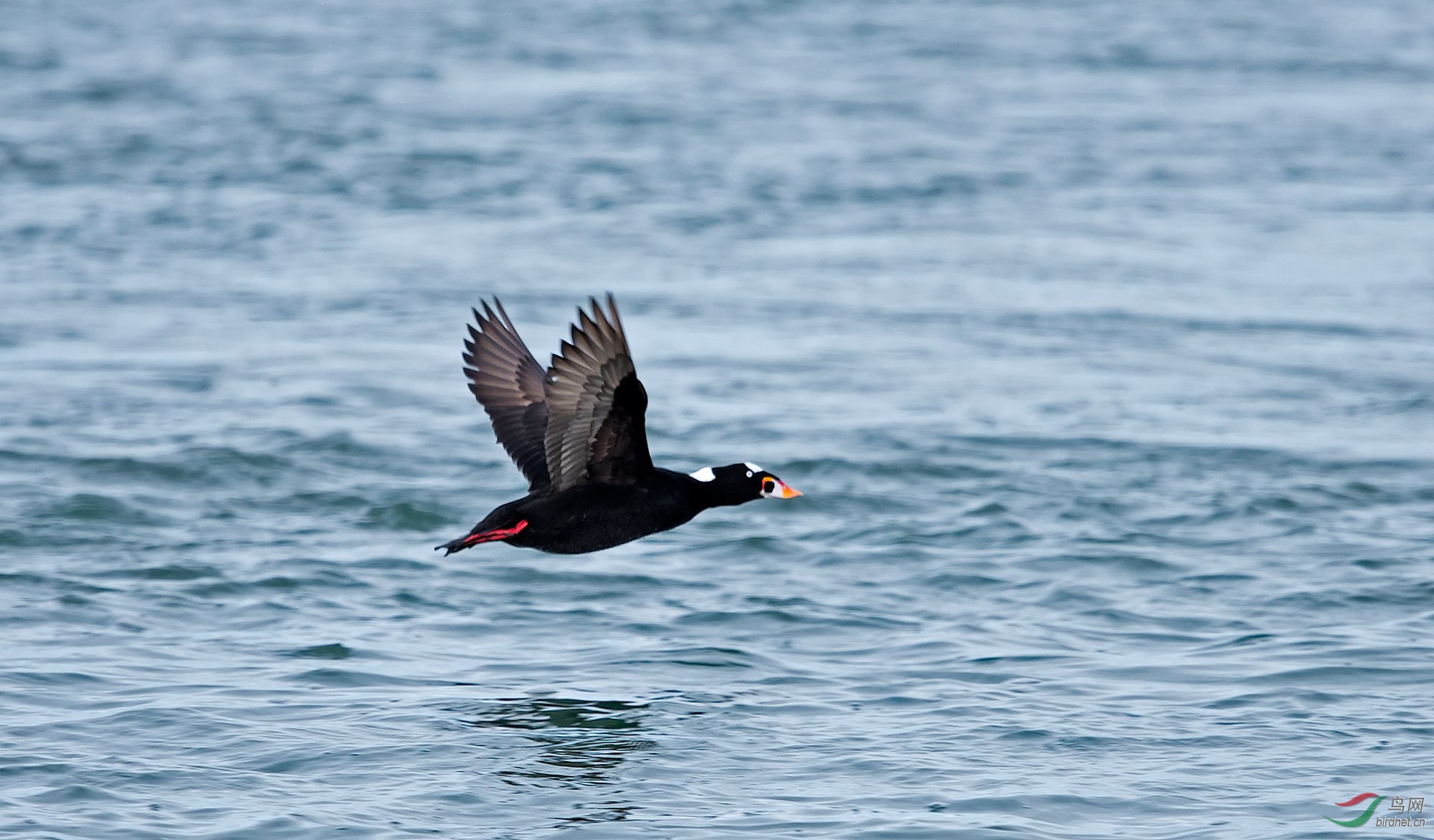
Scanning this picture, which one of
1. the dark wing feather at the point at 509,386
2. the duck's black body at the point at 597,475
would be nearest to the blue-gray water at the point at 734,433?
the duck's black body at the point at 597,475

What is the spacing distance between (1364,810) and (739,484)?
2.90 meters

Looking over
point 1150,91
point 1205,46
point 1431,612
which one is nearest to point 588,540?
point 1431,612

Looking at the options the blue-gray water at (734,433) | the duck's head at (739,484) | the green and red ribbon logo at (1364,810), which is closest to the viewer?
the green and red ribbon logo at (1364,810)

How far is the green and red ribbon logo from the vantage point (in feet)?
23.6

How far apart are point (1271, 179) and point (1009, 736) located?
13527 millimetres

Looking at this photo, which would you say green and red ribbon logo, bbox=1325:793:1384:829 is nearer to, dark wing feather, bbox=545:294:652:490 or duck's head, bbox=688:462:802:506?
duck's head, bbox=688:462:802:506

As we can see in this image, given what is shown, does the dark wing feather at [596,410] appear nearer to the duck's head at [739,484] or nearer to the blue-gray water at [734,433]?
the duck's head at [739,484]

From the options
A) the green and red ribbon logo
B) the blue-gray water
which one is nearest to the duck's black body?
the blue-gray water

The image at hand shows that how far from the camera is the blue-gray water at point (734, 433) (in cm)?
772

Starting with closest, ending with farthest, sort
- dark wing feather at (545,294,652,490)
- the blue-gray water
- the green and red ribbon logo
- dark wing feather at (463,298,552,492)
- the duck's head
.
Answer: the green and red ribbon logo
dark wing feather at (545,294,652,490)
the blue-gray water
the duck's head
dark wing feather at (463,298,552,492)

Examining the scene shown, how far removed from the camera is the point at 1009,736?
8.04m

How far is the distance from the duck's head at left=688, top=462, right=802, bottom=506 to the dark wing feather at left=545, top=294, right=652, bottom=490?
391mm

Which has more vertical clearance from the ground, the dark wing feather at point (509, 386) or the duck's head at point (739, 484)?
the dark wing feather at point (509, 386)

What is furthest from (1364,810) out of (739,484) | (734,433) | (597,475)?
(734,433)
